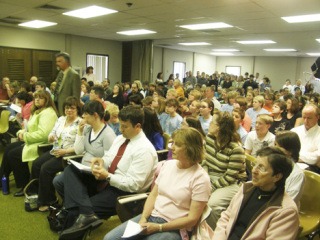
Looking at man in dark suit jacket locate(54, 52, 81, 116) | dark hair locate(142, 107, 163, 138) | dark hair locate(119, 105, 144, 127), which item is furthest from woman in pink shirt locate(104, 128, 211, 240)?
man in dark suit jacket locate(54, 52, 81, 116)

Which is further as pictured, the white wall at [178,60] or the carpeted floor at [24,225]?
the white wall at [178,60]


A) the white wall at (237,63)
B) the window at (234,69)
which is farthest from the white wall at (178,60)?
the window at (234,69)

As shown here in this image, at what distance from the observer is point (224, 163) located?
7.57 ft

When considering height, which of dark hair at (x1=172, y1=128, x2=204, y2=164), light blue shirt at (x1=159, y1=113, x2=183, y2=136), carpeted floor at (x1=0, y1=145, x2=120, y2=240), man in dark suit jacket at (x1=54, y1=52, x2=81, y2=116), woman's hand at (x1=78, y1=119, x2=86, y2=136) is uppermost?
man in dark suit jacket at (x1=54, y1=52, x2=81, y2=116)

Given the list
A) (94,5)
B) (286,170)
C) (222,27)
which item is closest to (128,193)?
(286,170)

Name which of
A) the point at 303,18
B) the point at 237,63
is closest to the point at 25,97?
the point at 303,18

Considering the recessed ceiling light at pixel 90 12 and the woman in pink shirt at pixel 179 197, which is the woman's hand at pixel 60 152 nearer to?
the woman in pink shirt at pixel 179 197

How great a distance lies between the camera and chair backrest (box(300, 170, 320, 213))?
208cm

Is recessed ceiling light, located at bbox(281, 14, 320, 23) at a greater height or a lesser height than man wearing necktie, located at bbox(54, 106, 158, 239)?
greater

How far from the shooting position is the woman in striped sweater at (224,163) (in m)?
2.19

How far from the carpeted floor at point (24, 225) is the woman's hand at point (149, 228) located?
109 centimetres

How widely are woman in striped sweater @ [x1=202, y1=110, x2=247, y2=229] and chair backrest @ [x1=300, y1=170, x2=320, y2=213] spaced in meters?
0.45

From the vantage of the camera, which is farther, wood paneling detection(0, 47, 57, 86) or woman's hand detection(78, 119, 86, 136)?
wood paneling detection(0, 47, 57, 86)

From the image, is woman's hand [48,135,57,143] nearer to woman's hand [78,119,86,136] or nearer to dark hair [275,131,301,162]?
woman's hand [78,119,86,136]
